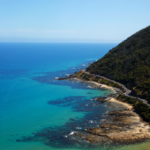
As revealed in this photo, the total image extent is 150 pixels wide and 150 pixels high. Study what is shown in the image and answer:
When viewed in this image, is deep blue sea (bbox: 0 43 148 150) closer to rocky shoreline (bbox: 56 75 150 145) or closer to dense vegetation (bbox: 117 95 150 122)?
rocky shoreline (bbox: 56 75 150 145)

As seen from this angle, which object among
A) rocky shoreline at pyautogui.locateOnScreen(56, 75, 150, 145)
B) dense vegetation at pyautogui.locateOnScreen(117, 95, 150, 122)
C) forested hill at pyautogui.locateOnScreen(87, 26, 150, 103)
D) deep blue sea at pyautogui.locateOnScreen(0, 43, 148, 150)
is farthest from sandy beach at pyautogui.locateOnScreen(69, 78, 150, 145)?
forested hill at pyautogui.locateOnScreen(87, 26, 150, 103)

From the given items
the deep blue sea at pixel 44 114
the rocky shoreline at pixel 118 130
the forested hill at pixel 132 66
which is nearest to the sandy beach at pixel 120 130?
the rocky shoreline at pixel 118 130

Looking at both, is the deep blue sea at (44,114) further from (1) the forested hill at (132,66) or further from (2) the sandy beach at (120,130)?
(1) the forested hill at (132,66)

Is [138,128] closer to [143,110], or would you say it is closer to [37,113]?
[143,110]

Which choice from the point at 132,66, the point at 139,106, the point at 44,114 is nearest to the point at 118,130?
the point at 139,106

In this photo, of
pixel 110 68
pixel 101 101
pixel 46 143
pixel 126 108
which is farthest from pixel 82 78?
pixel 46 143

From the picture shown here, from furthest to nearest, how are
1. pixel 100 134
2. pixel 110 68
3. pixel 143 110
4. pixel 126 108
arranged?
1. pixel 110 68
2. pixel 126 108
3. pixel 143 110
4. pixel 100 134
